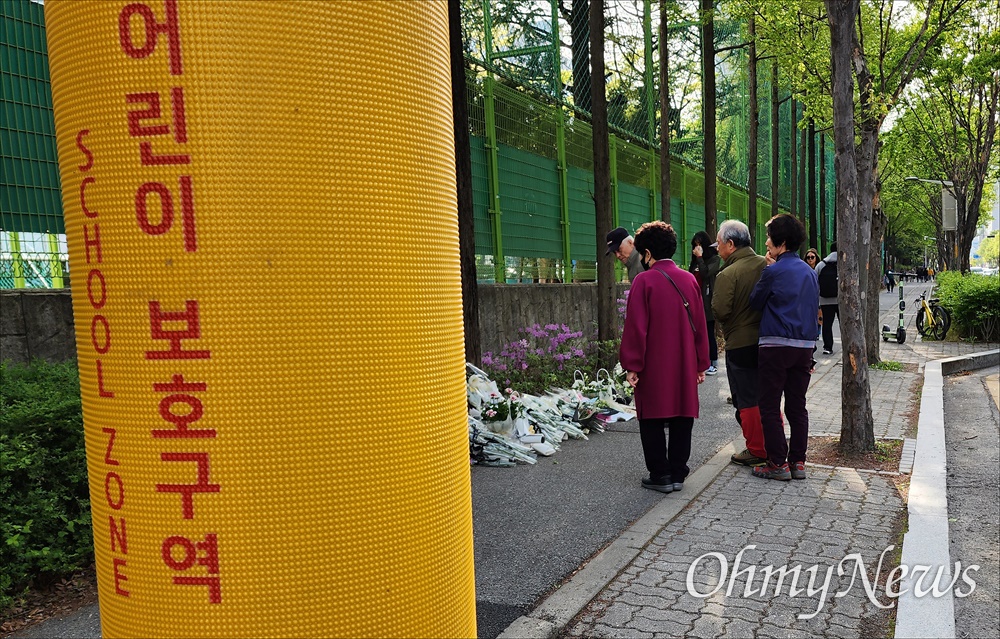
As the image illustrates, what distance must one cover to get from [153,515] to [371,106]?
34.6 inches

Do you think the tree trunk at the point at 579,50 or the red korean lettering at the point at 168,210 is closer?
the red korean lettering at the point at 168,210

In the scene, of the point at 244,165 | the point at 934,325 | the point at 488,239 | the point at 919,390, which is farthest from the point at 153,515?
the point at 934,325

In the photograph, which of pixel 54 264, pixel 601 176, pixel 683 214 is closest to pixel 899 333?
pixel 683 214

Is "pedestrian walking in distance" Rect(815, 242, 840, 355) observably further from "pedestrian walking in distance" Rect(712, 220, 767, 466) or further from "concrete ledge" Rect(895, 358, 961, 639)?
"pedestrian walking in distance" Rect(712, 220, 767, 466)

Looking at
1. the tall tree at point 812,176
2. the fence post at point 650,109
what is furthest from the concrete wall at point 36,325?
the tall tree at point 812,176

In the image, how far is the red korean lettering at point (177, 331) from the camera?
1.38 meters

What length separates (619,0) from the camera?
16.9 m

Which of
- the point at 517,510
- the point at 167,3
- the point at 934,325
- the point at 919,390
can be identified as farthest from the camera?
the point at 934,325

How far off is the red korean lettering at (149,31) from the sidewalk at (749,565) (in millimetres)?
2871

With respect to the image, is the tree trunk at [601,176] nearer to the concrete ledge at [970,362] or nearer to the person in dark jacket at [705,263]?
the person in dark jacket at [705,263]

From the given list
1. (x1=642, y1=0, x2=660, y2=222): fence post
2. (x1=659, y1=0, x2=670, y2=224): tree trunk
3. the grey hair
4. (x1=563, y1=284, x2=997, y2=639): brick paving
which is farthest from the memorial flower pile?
(x1=642, y1=0, x2=660, y2=222): fence post

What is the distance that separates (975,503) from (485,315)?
6.06 m

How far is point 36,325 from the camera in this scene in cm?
548

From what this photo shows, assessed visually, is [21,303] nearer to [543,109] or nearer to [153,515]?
[153,515]
